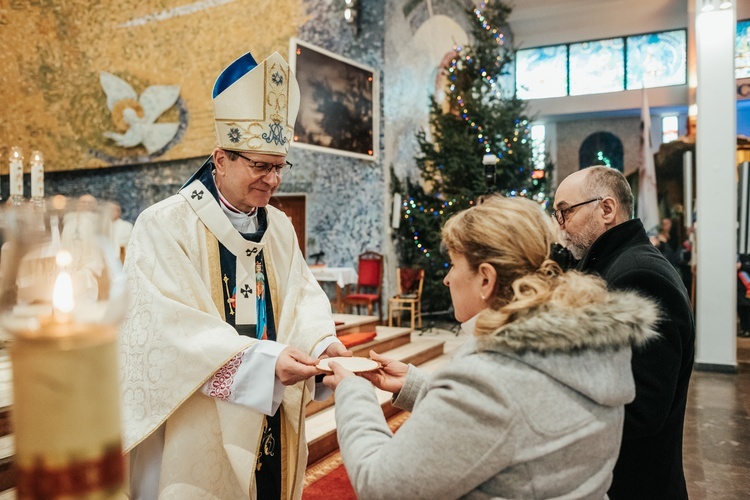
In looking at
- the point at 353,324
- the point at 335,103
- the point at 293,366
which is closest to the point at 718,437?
the point at 353,324

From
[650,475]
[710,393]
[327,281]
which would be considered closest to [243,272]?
[650,475]

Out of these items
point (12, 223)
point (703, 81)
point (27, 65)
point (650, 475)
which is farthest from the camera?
point (27, 65)

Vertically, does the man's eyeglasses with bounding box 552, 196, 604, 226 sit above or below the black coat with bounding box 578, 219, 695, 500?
above

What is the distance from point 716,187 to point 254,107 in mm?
5998

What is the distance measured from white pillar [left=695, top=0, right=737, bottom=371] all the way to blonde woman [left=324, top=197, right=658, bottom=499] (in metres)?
6.14

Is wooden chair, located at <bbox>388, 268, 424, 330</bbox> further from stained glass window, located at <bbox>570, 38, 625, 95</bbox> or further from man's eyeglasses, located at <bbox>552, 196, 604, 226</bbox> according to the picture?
stained glass window, located at <bbox>570, 38, 625, 95</bbox>

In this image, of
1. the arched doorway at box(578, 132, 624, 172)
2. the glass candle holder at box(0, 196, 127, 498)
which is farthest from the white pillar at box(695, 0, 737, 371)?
the arched doorway at box(578, 132, 624, 172)

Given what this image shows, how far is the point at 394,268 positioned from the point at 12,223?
9400 millimetres

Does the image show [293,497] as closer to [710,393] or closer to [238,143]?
[238,143]

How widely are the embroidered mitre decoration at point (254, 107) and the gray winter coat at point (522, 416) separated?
1.16 m

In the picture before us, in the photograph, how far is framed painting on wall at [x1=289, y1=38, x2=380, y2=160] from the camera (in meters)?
7.47

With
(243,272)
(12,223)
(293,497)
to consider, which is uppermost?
(12,223)

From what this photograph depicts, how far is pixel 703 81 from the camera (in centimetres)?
649

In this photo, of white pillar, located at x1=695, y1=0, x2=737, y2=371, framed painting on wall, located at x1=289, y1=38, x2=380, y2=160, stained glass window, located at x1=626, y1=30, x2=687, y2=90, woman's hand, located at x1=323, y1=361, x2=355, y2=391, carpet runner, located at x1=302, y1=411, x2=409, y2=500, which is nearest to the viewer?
woman's hand, located at x1=323, y1=361, x2=355, y2=391
